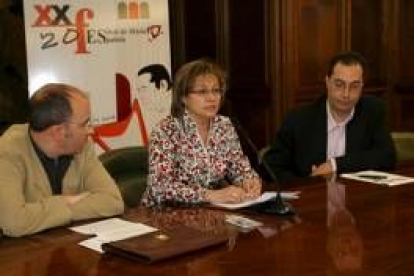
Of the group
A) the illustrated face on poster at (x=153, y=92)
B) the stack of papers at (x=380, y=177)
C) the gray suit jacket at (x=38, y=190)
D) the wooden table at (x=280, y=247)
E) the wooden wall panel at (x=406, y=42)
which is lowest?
the wooden table at (x=280, y=247)

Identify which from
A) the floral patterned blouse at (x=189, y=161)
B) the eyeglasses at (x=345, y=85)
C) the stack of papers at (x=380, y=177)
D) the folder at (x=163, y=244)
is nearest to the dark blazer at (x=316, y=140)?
the eyeglasses at (x=345, y=85)

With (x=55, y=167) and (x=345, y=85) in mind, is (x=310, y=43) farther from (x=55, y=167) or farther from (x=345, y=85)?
(x=55, y=167)

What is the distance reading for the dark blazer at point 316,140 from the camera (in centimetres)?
341

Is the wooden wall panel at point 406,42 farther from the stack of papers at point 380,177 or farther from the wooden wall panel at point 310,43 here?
the stack of papers at point 380,177

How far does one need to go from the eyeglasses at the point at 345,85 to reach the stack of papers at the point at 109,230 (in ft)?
5.03

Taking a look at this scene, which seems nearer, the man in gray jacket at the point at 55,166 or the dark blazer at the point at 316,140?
the man in gray jacket at the point at 55,166

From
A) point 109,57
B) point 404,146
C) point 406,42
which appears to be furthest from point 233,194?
point 406,42

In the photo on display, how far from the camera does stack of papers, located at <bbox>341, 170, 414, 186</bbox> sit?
2.85m

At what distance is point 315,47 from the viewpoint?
4.90 m

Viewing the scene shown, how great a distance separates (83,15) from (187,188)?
6.45 ft

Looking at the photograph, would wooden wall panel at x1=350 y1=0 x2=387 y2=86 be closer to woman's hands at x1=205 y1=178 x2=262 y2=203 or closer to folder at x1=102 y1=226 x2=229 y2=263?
woman's hands at x1=205 y1=178 x2=262 y2=203

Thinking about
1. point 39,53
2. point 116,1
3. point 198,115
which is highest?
point 116,1

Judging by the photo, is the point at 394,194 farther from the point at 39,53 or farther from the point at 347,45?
the point at 347,45

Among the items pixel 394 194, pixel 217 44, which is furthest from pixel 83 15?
pixel 394 194
